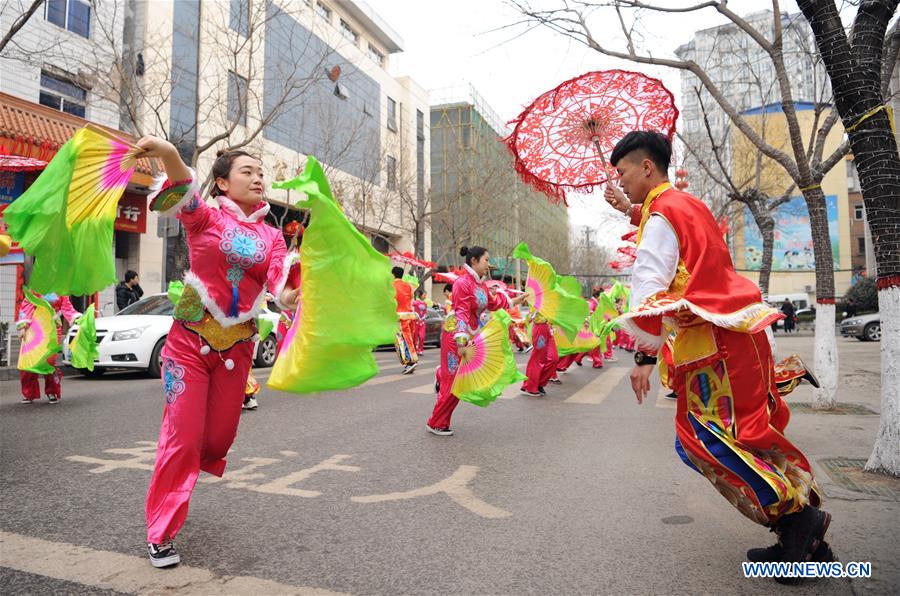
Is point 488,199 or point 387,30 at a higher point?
point 387,30

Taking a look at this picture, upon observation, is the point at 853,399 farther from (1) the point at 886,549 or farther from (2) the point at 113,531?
(2) the point at 113,531

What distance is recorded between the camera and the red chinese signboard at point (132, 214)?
15109 millimetres

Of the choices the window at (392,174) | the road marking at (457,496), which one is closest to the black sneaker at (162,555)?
the road marking at (457,496)

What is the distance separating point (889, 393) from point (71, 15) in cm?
1712

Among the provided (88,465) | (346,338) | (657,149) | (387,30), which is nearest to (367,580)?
(346,338)

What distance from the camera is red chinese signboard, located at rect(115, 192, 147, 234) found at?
49.6ft

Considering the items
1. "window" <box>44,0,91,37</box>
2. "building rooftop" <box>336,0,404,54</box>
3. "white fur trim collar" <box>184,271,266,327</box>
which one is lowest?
"white fur trim collar" <box>184,271,266,327</box>

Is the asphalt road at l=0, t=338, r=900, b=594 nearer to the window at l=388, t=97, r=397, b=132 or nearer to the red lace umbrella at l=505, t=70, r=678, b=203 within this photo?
the red lace umbrella at l=505, t=70, r=678, b=203

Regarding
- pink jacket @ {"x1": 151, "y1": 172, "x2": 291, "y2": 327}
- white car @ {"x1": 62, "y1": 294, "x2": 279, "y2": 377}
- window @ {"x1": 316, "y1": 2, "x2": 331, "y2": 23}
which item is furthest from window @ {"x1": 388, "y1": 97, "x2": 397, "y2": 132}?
pink jacket @ {"x1": 151, "y1": 172, "x2": 291, "y2": 327}

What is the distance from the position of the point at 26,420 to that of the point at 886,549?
6946 mm

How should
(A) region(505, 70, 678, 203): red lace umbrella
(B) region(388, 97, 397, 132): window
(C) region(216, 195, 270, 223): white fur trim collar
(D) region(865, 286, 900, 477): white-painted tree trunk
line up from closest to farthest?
1. (C) region(216, 195, 270, 223): white fur trim collar
2. (D) region(865, 286, 900, 477): white-painted tree trunk
3. (A) region(505, 70, 678, 203): red lace umbrella
4. (B) region(388, 97, 397, 132): window

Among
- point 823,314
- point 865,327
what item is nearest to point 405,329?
point 823,314

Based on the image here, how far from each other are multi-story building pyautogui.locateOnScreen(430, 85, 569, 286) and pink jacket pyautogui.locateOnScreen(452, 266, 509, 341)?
45.2 ft

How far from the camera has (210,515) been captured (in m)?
3.22
